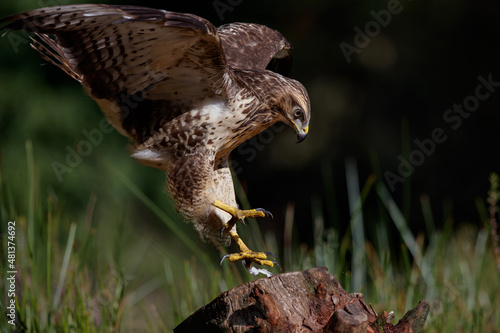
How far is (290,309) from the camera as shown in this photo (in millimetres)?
1973

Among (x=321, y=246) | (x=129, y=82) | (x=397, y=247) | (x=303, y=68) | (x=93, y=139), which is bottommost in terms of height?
(x=397, y=247)

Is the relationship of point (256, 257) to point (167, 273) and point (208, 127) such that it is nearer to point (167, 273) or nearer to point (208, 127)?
point (208, 127)

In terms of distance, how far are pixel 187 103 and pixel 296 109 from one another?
18.7 inches

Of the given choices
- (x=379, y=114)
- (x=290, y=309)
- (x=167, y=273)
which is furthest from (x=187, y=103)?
(x=379, y=114)

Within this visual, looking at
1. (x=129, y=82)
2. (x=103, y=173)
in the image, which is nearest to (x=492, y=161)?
(x=103, y=173)

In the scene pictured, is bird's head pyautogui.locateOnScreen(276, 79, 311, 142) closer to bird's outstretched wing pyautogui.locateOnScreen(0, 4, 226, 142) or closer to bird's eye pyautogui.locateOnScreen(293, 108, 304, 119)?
bird's eye pyautogui.locateOnScreen(293, 108, 304, 119)

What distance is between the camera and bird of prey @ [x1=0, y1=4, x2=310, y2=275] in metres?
2.52

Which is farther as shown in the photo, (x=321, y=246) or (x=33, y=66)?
(x=33, y=66)

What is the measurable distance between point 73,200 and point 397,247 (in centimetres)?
321

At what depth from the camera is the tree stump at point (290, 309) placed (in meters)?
1.94

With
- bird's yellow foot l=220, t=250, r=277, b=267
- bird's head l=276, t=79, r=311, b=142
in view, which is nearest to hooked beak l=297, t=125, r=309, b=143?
bird's head l=276, t=79, r=311, b=142

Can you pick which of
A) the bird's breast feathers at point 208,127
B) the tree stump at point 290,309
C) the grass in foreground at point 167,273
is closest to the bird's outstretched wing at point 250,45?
the bird's breast feathers at point 208,127

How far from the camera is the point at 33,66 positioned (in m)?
5.55

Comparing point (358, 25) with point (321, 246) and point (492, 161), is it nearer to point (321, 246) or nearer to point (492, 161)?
point (492, 161)
